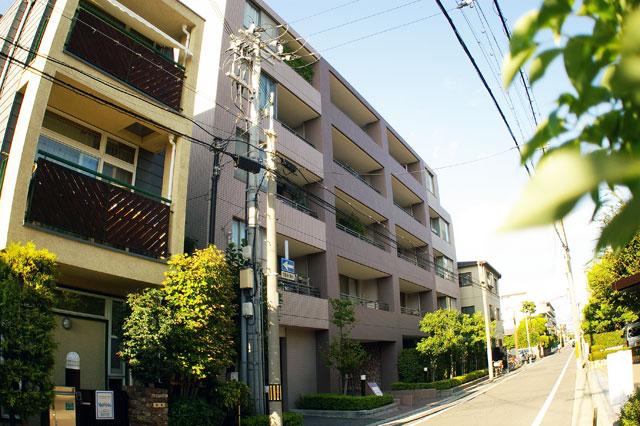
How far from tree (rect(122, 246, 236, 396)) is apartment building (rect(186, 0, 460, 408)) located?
8.93 ft

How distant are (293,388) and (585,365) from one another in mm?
18502

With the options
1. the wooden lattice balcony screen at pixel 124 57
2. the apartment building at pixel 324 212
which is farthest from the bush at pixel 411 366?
the wooden lattice balcony screen at pixel 124 57

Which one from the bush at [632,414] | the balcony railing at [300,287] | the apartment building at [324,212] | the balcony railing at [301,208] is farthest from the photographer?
the balcony railing at [301,208]

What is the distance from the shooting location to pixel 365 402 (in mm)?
19500

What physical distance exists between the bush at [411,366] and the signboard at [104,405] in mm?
20769

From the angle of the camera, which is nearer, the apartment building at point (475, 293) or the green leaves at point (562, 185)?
the green leaves at point (562, 185)

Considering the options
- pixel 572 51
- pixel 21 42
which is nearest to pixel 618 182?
A: pixel 572 51

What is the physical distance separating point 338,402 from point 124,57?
1459 cm

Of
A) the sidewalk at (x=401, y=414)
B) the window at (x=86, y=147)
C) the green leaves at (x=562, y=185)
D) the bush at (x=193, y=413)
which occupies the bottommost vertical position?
the sidewalk at (x=401, y=414)

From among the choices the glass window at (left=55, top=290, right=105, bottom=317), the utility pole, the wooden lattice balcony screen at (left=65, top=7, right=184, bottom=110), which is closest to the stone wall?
the utility pole

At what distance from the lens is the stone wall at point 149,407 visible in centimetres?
1029

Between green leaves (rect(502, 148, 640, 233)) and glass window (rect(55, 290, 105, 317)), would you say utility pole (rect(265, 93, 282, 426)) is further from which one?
green leaves (rect(502, 148, 640, 233))

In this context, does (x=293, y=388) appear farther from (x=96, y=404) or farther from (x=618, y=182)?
(x=618, y=182)

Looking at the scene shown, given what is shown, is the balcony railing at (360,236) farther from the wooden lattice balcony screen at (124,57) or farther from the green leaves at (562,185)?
the green leaves at (562,185)
